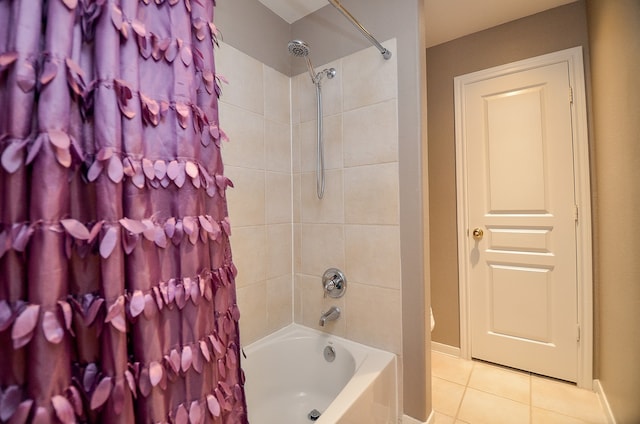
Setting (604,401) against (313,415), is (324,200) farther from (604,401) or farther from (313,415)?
(604,401)

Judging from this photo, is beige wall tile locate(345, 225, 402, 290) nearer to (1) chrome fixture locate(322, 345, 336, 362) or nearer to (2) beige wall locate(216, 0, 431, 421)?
(2) beige wall locate(216, 0, 431, 421)

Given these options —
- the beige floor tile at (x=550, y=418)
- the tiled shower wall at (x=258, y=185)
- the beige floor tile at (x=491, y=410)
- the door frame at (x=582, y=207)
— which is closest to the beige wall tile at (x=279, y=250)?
the tiled shower wall at (x=258, y=185)

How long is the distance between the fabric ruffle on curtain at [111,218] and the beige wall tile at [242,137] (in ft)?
1.81

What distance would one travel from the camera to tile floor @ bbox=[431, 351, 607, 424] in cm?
148

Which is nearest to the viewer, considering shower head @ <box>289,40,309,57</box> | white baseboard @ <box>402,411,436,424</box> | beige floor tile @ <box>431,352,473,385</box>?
shower head @ <box>289,40,309,57</box>

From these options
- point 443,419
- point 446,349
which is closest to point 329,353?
point 443,419

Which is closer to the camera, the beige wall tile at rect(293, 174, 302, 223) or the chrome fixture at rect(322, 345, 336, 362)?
the chrome fixture at rect(322, 345, 336, 362)

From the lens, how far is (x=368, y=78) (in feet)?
4.77

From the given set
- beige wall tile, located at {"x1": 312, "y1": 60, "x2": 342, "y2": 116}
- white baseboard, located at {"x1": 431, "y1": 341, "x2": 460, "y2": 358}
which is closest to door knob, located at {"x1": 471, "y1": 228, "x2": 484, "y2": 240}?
white baseboard, located at {"x1": 431, "y1": 341, "x2": 460, "y2": 358}

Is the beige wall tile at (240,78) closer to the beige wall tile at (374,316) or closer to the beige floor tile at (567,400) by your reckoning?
the beige wall tile at (374,316)

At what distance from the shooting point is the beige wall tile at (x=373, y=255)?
1.39 metres

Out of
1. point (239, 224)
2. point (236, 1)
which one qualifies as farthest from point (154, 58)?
point (236, 1)

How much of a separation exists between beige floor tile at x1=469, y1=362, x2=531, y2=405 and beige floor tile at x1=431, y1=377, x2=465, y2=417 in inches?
5.1

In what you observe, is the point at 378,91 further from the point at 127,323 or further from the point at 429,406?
the point at 429,406
